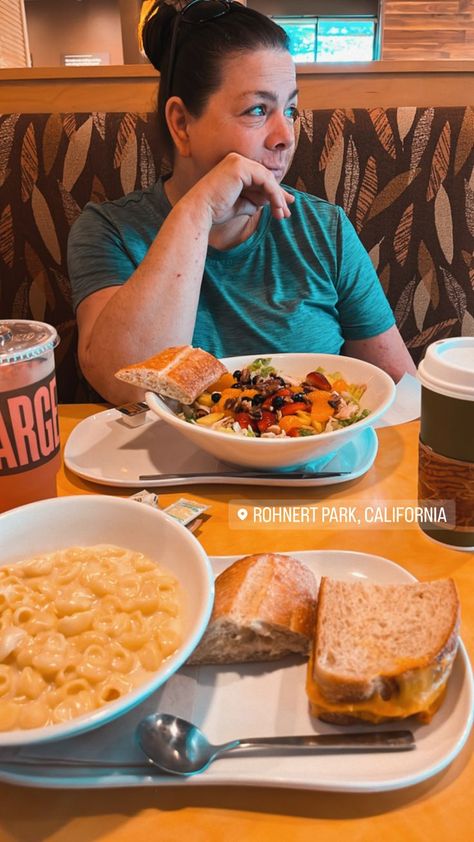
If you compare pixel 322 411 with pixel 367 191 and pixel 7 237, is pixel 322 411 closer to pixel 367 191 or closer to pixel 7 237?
pixel 367 191

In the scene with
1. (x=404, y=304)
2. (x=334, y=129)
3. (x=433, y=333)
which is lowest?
(x=433, y=333)

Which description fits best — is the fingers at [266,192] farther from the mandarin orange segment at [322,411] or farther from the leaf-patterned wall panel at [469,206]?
the leaf-patterned wall panel at [469,206]

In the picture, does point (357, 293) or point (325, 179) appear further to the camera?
point (325, 179)

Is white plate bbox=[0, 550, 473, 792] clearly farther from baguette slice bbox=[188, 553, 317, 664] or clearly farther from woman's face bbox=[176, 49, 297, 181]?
woman's face bbox=[176, 49, 297, 181]

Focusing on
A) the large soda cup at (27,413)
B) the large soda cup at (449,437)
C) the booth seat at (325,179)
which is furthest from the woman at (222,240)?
the large soda cup at (449,437)

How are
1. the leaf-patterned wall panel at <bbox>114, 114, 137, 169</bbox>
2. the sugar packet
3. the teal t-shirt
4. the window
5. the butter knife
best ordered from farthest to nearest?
1. the window
2. the leaf-patterned wall panel at <bbox>114, 114, 137, 169</bbox>
3. the teal t-shirt
4. the butter knife
5. the sugar packet

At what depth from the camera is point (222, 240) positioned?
176 centimetres

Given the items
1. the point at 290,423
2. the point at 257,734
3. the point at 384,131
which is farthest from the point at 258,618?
the point at 384,131

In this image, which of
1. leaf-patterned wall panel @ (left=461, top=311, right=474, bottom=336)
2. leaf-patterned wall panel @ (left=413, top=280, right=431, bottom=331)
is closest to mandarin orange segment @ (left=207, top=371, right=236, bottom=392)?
leaf-patterned wall panel @ (left=413, top=280, right=431, bottom=331)

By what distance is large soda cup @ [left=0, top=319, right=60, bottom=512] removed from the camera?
0.81m

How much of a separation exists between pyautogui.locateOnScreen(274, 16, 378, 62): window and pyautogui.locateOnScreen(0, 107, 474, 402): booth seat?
611 centimetres

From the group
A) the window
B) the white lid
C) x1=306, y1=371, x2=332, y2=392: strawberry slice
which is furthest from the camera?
the window

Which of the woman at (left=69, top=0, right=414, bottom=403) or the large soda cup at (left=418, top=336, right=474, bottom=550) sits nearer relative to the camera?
the large soda cup at (left=418, top=336, right=474, bottom=550)

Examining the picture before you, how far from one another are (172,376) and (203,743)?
2.27 ft
